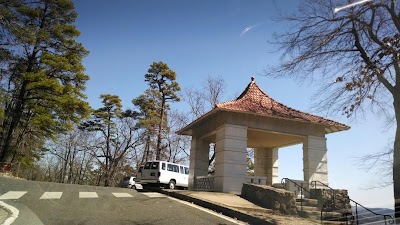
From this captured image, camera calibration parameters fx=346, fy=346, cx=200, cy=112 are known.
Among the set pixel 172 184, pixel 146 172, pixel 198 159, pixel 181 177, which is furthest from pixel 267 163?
pixel 146 172

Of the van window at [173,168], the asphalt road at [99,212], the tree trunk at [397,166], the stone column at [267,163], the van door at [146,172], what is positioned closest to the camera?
the asphalt road at [99,212]

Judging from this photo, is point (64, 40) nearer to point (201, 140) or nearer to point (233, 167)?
point (201, 140)

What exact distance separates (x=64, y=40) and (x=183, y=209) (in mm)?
25438

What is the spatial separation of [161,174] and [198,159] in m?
4.11

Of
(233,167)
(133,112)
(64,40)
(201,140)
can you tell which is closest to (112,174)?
(133,112)

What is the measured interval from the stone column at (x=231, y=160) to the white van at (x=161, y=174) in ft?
25.1

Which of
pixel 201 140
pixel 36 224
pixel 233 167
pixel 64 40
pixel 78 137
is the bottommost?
pixel 36 224

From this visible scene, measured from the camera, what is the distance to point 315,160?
18250mm

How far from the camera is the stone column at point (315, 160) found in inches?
711

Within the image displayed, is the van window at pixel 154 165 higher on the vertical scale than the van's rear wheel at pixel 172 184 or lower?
higher

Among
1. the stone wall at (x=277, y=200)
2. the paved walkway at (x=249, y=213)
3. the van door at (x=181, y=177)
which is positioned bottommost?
the paved walkway at (x=249, y=213)

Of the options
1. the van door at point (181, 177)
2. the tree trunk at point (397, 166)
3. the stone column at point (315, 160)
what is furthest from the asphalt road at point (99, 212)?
the van door at point (181, 177)

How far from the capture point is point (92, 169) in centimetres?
6381

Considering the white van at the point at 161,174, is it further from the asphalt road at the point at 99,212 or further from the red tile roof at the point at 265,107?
the asphalt road at the point at 99,212
